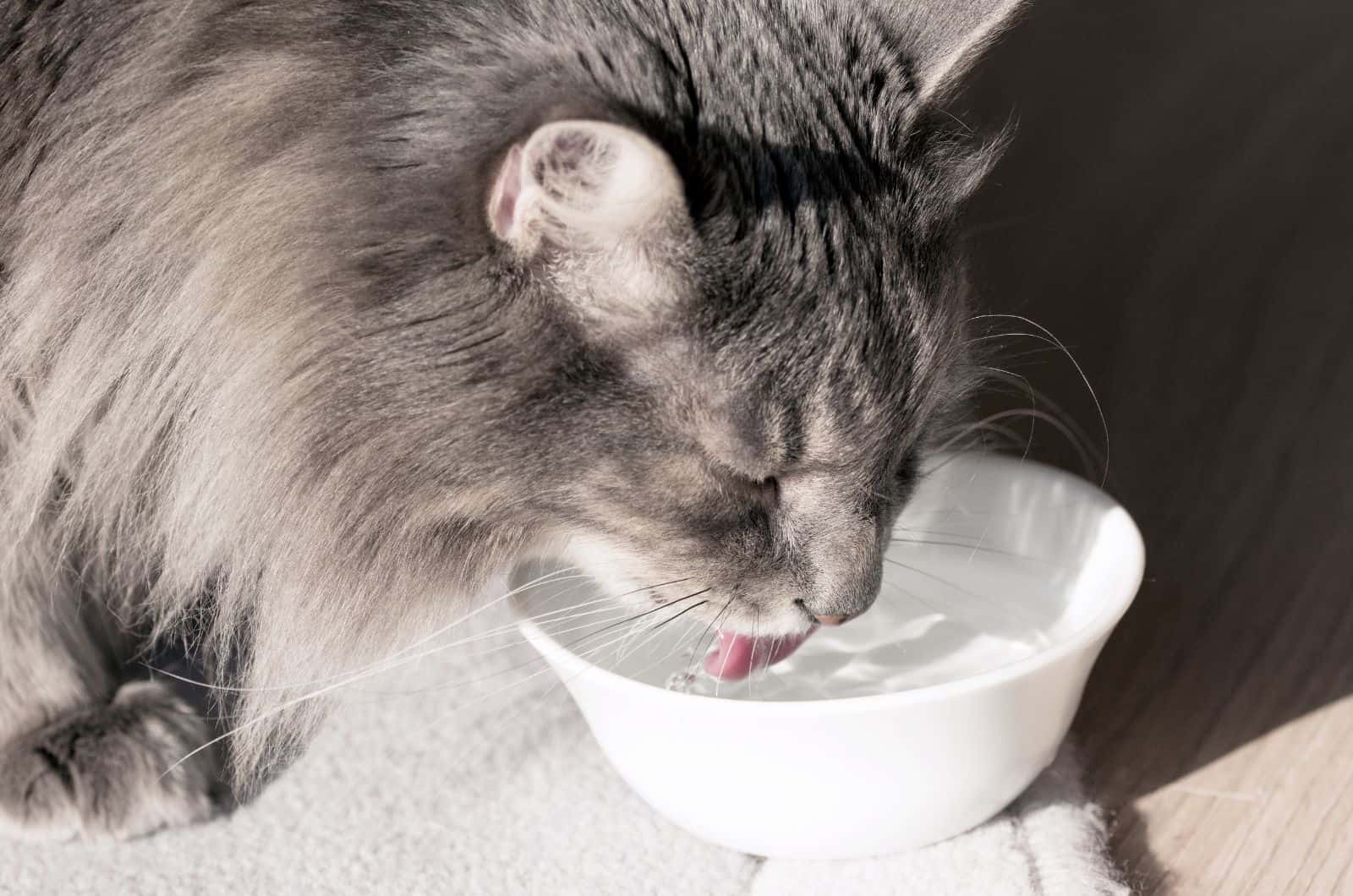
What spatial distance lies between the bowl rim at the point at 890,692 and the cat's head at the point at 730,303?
8cm

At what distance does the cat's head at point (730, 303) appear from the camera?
84cm

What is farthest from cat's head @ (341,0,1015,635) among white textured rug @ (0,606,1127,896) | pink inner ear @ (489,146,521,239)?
white textured rug @ (0,606,1127,896)

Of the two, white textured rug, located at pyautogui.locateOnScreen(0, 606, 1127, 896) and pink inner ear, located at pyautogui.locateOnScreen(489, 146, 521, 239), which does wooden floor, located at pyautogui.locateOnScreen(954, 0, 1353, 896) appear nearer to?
white textured rug, located at pyautogui.locateOnScreen(0, 606, 1127, 896)

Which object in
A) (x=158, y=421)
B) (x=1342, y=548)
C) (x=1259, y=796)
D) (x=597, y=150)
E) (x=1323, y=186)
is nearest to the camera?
(x=597, y=150)

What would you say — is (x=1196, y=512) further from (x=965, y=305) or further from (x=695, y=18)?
(x=695, y=18)

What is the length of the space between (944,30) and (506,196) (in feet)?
1.23

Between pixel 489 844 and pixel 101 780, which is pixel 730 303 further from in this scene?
pixel 101 780

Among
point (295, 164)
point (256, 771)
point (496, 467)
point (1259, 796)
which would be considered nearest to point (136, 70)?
point (295, 164)

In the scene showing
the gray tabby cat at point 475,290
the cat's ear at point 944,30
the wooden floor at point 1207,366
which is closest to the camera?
the gray tabby cat at point 475,290

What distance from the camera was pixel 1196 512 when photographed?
140cm

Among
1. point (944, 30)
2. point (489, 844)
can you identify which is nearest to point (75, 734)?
point (489, 844)

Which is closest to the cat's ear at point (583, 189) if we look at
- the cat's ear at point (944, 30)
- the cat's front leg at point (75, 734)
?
the cat's ear at point (944, 30)

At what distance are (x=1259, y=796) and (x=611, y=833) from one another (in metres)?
0.52

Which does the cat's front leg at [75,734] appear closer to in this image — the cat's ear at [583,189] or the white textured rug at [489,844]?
the white textured rug at [489,844]
